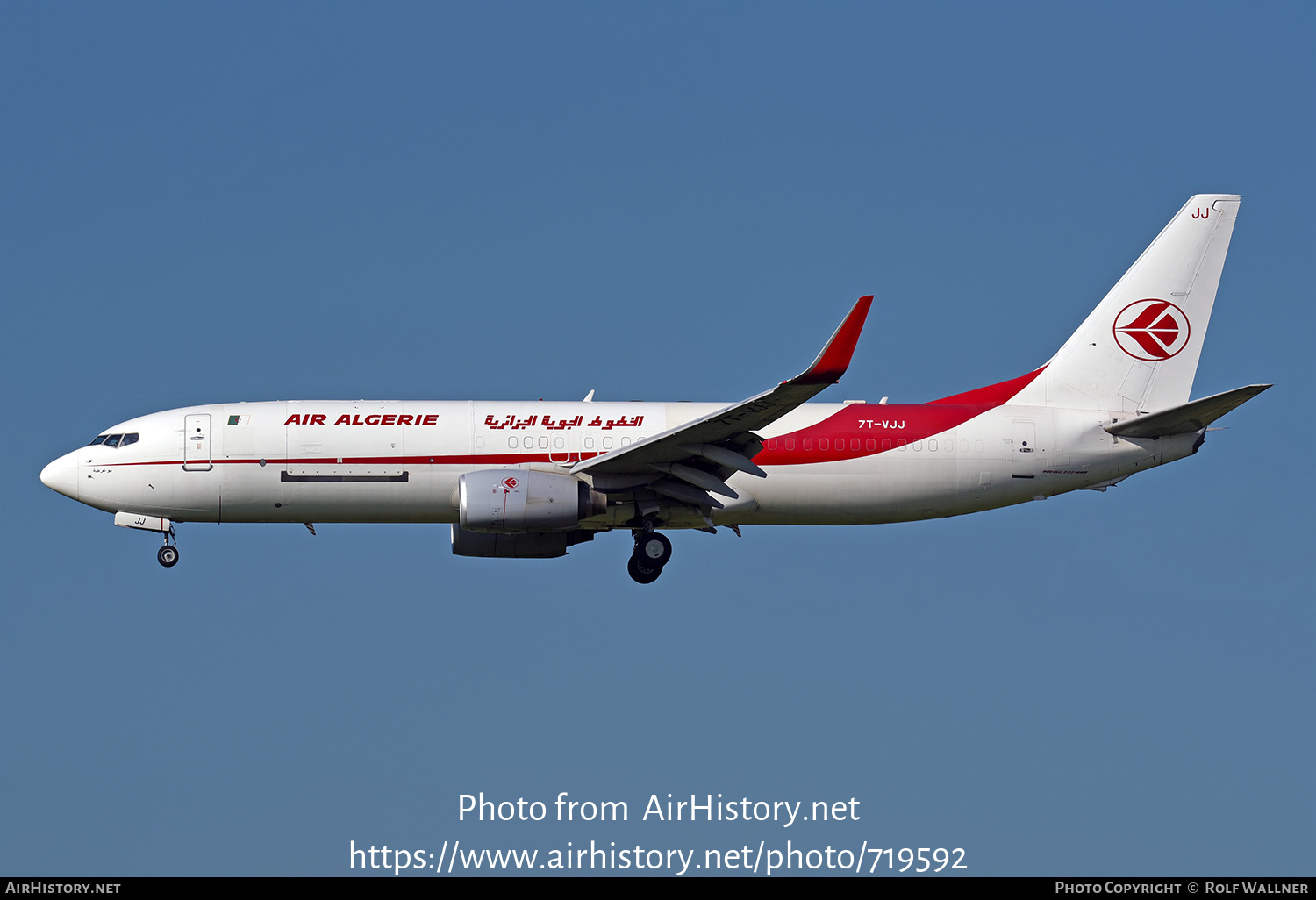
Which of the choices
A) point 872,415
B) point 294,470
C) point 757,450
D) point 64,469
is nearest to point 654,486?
point 757,450

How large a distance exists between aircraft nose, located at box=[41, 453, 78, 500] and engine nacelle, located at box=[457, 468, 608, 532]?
8958mm

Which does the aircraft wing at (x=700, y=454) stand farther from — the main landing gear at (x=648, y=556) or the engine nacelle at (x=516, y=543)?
the engine nacelle at (x=516, y=543)

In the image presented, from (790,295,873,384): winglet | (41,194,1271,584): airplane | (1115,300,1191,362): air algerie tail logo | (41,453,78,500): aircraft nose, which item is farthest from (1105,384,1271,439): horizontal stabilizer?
(41,453,78,500): aircraft nose

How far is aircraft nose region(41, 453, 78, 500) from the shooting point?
Result: 117 ft

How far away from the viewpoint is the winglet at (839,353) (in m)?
30.3

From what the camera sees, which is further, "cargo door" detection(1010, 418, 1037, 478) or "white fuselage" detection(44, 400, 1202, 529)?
"cargo door" detection(1010, 418, 1037, 478)

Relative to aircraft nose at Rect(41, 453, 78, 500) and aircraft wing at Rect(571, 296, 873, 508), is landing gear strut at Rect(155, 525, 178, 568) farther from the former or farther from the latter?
aircraft wing at Rect(571, 296, 873, 508)

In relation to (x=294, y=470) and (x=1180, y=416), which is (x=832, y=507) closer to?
(x=1180, y=416)

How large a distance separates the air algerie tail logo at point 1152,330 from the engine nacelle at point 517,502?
586 inches

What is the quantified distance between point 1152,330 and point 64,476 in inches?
1047

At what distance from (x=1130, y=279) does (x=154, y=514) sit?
972 inches

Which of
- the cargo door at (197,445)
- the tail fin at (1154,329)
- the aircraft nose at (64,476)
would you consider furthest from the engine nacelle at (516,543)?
the tail fin at (1154,329)

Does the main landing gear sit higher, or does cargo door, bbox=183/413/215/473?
cargo door, bbox=183/413/215/473

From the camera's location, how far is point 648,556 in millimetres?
36500
